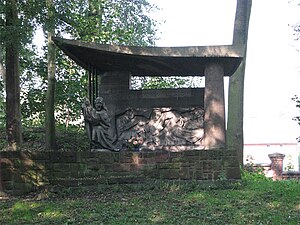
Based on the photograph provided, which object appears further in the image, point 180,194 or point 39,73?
point 39,73

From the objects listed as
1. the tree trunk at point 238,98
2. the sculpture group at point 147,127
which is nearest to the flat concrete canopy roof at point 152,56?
the sculpture group at point 147,127

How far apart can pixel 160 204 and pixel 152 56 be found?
439 centimetres

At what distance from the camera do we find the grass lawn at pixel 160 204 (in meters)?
6.27

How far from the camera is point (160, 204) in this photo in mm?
7270

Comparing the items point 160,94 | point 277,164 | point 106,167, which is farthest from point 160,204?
point 277,164

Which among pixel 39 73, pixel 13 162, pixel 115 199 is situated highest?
pixel 39 73

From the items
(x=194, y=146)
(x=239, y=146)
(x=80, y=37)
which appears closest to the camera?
(x=194, y=146)

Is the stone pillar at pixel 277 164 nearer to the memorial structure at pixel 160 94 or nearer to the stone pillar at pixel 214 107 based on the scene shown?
the memorial structure at pixel 160 94

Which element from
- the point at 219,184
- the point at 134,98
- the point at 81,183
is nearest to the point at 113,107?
the point at 134,98

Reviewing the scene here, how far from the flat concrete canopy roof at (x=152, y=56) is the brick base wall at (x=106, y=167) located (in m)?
2.57

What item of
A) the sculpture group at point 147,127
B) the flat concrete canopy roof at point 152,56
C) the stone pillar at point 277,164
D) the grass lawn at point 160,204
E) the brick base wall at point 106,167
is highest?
the flat concrete canopy roof at point 152,56

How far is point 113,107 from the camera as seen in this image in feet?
37.9

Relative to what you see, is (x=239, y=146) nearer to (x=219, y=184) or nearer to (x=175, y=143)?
(x=175, y=143)

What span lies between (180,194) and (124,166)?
165cm
